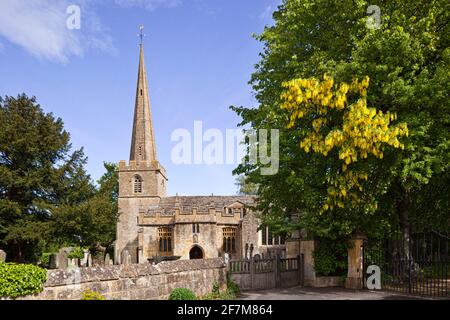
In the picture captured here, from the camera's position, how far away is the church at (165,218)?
157 ft

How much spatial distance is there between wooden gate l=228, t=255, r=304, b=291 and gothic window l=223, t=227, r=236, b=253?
29.6 meters

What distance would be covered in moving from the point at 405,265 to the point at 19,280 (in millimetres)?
13782

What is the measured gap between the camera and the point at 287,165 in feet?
53.5

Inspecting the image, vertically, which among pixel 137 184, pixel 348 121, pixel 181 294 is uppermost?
pixel 137 184

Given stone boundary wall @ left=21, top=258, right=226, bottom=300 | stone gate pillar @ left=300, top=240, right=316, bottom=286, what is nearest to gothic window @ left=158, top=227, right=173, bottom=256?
stone gate pillar @ left=300, top=240, right=316, bottom=286

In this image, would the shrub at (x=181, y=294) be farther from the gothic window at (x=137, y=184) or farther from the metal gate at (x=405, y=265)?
the gothic window at (x=137, y=184)

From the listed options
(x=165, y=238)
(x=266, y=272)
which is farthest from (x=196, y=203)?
(x=266, y=272)

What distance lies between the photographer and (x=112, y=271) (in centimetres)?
1155

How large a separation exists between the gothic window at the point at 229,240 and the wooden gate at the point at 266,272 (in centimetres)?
2957

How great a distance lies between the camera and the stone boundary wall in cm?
1002

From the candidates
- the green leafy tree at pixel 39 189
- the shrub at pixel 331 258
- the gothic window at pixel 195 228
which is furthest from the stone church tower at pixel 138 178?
the shrub at pixel 331 258

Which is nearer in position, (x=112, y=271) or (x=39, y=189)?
(x=112, y=271)

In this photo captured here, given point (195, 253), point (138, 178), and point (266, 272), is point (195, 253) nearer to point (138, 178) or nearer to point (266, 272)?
point (138, 178)

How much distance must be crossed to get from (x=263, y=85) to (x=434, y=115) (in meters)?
7.87
